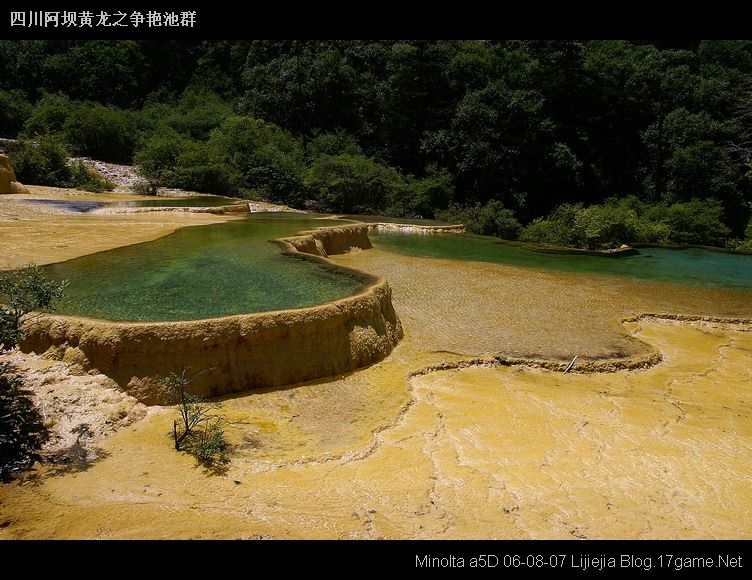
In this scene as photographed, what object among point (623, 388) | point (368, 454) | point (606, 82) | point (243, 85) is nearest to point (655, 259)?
point (623, 388)

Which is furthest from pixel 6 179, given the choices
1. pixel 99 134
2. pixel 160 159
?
pixel 99 134

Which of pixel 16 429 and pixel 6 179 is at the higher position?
pixel 6 179

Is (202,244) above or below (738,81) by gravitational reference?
below

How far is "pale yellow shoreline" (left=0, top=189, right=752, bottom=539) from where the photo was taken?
3.75 m

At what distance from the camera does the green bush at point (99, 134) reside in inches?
1001

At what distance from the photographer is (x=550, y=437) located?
523 cm

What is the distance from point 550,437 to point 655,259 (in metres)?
12.8

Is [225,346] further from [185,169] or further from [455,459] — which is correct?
[185,169]

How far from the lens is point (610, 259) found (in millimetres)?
15984

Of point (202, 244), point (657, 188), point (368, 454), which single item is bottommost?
point (368, 454)

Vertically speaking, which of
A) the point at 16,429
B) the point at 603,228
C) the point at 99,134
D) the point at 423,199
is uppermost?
the point at 99,134

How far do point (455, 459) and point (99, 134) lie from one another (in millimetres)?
26372

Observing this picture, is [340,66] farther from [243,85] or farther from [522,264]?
[522,264]

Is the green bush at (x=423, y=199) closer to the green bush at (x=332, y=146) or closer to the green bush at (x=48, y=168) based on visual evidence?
the green bush at (x=332, y=146)
